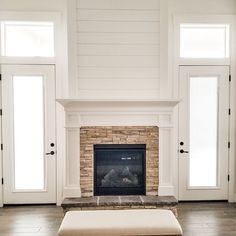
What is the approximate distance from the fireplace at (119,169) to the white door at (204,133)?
908mm

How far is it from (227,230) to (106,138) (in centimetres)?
212

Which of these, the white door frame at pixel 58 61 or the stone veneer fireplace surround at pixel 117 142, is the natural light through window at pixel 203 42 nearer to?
the stone veneer fireplace surround at pixel 117 142

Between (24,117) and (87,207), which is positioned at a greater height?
(24,117)

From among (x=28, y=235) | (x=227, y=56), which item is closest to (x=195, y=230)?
(x=28, y=235)

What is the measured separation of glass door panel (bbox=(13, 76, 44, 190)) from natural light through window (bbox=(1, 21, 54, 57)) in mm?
442

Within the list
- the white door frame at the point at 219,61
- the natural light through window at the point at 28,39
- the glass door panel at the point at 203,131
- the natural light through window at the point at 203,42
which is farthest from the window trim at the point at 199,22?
the natural light through window at the point at 28,39

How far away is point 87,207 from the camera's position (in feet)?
13.5

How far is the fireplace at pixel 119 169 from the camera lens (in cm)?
449

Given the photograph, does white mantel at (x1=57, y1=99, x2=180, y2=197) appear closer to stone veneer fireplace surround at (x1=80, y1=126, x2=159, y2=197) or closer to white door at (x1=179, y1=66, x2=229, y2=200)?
stone veneer fireplace surround at (x1=80, y1=126, x2=159, y2=197)

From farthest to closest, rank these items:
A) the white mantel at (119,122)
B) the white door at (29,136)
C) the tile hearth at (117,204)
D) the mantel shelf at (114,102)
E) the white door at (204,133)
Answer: the white door at (204,133), the white door at (29,136), the white mantel at (119,122), the mantel shelf at (114,102), the tile hearth at (117,204)

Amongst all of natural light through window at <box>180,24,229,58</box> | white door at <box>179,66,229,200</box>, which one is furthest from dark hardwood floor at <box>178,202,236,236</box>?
natural light through window at <box>180,24,229,58</box>

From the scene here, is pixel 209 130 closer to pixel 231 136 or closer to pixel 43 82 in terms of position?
pixel 231 136

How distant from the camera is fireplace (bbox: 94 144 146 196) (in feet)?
14.7

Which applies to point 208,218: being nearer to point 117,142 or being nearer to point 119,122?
point 117,142
